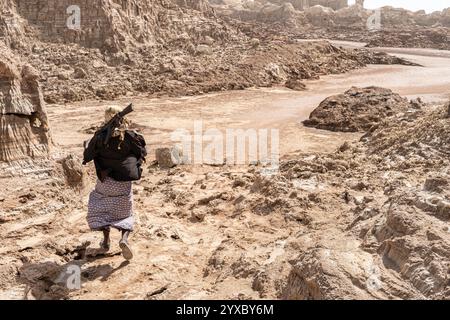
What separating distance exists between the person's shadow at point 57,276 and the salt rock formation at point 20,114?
1459mm

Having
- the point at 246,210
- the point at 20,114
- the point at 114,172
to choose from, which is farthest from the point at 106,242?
the point at 246,210

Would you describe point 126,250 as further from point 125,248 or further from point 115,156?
point 115,156

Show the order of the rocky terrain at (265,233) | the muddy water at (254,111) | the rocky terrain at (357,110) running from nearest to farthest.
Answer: the rocky terrain at (265,233) → the muddy water at (254,111) → the rocky terrain at (357,110)

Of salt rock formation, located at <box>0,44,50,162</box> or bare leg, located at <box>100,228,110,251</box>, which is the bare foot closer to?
bare leg, located at <box>100,228,110,251</box>

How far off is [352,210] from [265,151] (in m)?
4.43

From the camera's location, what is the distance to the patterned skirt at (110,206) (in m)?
4.07

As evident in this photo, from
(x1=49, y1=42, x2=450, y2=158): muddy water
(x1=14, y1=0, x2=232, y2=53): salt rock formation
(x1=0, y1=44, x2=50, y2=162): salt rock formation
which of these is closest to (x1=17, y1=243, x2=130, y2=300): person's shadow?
(x1=0, y1=44, x2=50, y2=162): salt rock formation

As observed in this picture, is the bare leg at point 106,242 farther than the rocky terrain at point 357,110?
No

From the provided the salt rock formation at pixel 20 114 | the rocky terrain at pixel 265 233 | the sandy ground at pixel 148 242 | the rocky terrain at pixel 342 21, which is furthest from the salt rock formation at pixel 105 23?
the rocky terrain at pixel 342 21

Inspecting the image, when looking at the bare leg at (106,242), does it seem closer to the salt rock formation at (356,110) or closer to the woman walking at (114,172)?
the woman walking at (114,172)

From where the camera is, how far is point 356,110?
12.1m

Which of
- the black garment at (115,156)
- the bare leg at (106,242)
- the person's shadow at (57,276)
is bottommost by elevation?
the person's shadow at (57,276)

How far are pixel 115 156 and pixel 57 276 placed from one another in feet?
3.53

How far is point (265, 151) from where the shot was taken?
367 inches
